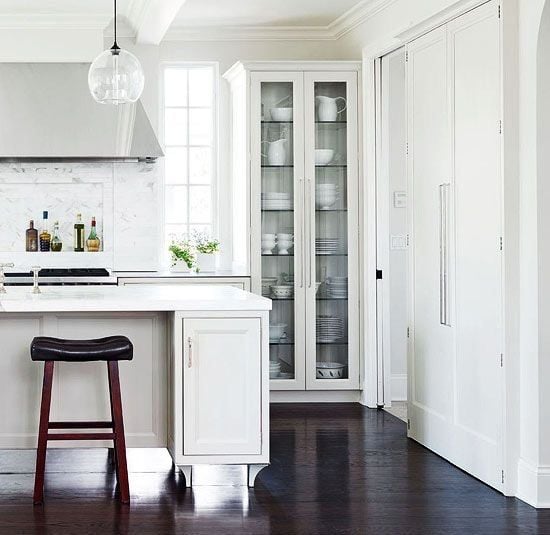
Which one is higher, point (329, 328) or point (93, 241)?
point (93, 241)

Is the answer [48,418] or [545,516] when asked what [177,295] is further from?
[545,516]

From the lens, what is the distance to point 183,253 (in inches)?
281

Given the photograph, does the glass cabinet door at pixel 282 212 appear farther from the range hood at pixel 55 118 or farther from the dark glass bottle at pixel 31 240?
the dark glass bottle at pixel 31 240

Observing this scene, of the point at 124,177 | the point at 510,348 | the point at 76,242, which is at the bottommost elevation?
the point at 510,348

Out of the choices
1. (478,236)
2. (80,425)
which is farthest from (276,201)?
(80,425)

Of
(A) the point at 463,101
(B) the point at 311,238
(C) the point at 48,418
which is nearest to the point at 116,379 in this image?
(C) the point at 48,418

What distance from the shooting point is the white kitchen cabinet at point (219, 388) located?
443 centimetres

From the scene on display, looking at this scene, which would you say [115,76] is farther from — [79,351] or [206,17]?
[206,17]

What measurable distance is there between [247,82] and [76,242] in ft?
5.70

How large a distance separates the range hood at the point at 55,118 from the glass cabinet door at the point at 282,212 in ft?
2.62

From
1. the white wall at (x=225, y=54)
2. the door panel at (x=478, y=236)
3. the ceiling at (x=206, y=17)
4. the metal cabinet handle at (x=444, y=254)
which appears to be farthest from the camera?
the white wall at (x=225, y=54)

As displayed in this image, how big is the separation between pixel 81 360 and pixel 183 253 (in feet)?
9.69

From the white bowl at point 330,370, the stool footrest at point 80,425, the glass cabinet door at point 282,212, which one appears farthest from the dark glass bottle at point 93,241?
the stool footrest at point 80,425

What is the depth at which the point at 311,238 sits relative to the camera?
22.2 ft
